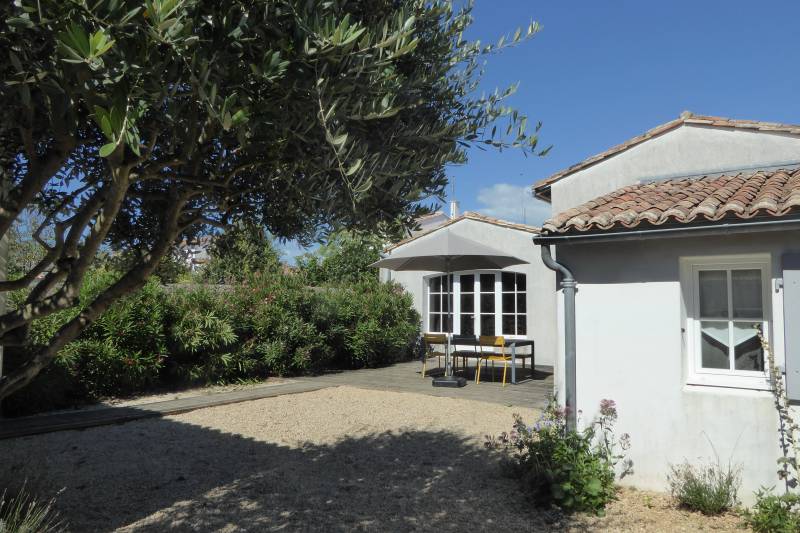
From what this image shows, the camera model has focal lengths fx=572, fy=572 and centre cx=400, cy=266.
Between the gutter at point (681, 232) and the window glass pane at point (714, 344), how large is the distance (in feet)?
3.35

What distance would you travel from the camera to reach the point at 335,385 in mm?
12086

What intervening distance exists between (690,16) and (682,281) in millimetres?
4729

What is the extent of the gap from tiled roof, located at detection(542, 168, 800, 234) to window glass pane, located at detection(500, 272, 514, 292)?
8.85 m

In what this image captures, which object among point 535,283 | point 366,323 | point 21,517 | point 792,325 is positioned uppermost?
point 535,283

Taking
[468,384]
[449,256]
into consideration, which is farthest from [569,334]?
[468,384]

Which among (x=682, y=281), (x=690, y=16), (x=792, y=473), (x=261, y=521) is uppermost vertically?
(x=690, y=16)

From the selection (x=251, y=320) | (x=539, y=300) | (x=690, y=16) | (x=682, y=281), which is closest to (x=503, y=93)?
(x=682, y=281)

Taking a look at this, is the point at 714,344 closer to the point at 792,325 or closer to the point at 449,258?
the point at 792,325

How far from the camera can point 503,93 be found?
13.8ft

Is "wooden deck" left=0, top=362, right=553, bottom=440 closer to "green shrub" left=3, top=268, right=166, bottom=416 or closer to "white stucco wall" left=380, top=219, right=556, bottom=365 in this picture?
"green shrub" left=3, top=268, right=166, bottom=416

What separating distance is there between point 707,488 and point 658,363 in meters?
1.16

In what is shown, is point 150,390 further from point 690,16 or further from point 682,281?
Answer: point 690,16

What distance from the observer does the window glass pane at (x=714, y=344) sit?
5504 mm

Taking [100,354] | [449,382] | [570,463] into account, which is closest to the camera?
[570,463]
